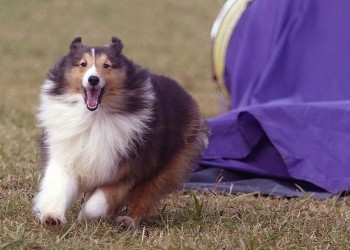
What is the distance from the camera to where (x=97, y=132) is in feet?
15.6

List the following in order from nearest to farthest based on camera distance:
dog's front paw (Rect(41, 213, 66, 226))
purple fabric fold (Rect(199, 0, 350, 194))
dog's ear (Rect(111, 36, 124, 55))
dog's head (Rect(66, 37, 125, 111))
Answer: dog's front paw (Rect(41, 213, 66, 226))
dog's head (Rect(66, 37, 125, 111))
dog's ear (Rect(111, 36, 124, 55))
purple fabric fold (Rect(199, 0, 350, 194))

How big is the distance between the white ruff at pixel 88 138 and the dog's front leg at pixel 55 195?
4 centimetres

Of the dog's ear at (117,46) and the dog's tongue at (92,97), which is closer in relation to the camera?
the dog's tongue at (92,97)

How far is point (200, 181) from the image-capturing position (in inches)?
262

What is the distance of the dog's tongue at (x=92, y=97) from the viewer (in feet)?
15.3

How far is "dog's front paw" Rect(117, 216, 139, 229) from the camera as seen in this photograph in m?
4.86

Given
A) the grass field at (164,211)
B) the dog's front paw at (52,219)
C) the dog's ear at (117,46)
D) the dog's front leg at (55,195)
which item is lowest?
the grass field at (164,211)

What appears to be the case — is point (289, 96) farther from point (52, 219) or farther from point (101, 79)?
point (52, 219)

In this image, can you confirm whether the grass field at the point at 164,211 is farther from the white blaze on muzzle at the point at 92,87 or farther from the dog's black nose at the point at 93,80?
the dog's black nose at the point at 93,80

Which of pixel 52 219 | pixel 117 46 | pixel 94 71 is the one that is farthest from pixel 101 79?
pixel 52 219

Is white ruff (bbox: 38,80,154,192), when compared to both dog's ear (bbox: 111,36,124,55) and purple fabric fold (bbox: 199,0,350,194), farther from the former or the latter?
purple fabric fold (bbox: 199,0,350,194)

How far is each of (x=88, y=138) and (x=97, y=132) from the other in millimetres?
62

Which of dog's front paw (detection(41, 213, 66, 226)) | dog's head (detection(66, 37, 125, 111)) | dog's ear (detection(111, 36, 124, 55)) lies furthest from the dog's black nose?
dog's front paw (detection(41, 213, 66, 226))

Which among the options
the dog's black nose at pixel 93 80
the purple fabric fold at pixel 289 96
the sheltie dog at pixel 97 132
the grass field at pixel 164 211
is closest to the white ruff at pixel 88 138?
the sheltie dog at pixel 97 132
